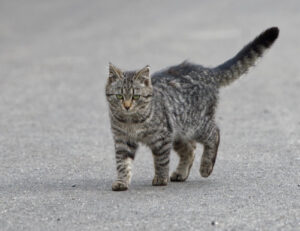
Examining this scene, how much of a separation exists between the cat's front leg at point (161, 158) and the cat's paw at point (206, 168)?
21.4 inches

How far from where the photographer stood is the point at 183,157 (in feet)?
28.2

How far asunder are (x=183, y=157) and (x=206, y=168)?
0.34 m

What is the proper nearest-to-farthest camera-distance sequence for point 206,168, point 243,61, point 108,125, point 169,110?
point 169,110 → point 206,168 → point 243,61 → point 108,125

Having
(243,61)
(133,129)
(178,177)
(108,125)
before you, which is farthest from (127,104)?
(108,125)

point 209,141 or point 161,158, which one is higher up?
point 209,141

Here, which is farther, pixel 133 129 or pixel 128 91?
pixel 133 129

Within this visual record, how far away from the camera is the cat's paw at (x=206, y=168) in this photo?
27.4ft

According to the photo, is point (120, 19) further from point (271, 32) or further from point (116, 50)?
point (271, 32)

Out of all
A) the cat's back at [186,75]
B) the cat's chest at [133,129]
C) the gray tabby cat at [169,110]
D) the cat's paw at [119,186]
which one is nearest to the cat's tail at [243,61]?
the gray tabby cat at [169,110]

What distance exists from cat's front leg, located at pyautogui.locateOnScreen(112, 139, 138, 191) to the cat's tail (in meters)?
1.36

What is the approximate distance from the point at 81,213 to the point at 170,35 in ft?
39.7

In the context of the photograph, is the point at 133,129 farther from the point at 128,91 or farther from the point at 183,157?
the point at 183,157

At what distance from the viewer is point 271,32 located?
873 cm

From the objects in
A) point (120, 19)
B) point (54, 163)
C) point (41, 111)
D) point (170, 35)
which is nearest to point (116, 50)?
point (170, 35)
